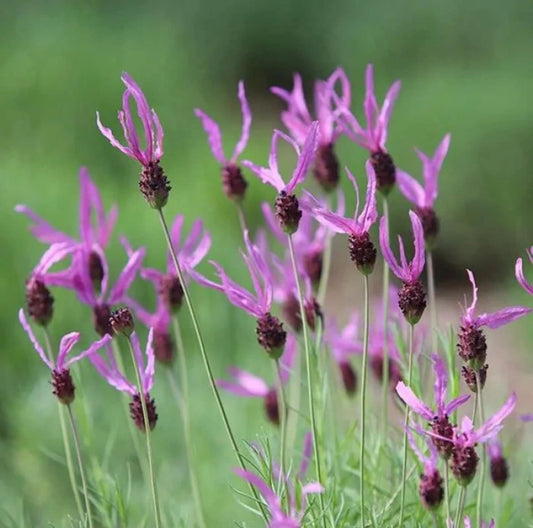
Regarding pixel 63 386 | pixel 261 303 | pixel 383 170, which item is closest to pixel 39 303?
pixel 63 386

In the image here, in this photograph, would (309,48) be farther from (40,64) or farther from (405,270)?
(405,270)

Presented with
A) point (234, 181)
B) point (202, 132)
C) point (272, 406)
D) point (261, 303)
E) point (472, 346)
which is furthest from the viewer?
point (202, 132)

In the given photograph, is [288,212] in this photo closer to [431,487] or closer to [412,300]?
[412,300]

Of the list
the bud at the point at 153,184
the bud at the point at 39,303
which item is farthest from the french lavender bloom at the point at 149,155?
the bud at the point at 39,303

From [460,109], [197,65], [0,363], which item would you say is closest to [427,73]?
[460,109]

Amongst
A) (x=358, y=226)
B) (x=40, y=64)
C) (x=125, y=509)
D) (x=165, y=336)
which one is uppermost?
(x=40, y=64)

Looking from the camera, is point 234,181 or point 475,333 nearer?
point 475,333
